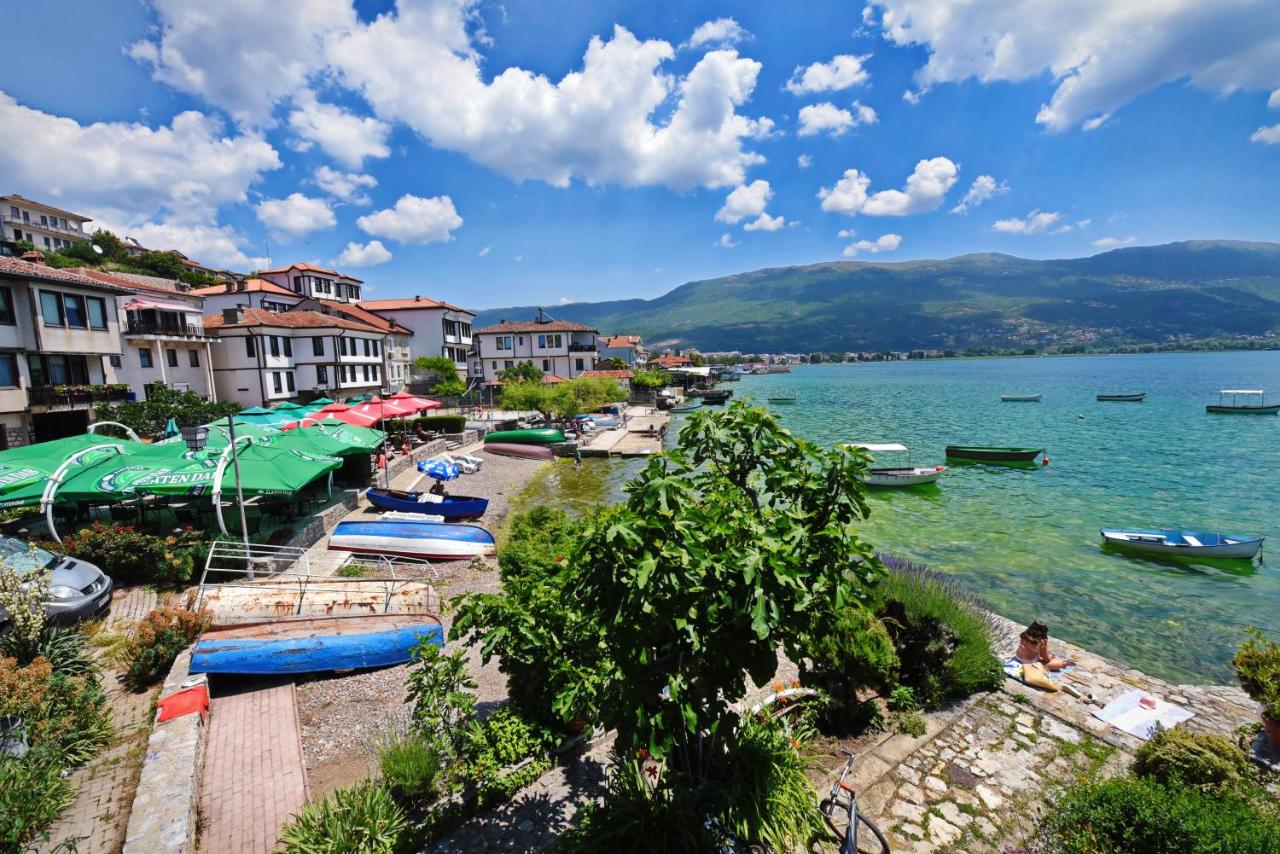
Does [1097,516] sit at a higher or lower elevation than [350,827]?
lower

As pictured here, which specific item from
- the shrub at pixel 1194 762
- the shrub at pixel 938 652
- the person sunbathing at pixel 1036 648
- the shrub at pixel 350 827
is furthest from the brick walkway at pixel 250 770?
the person sunbathing at pixel 1036 648

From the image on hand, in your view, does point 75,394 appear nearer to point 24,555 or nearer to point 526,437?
point 24,555

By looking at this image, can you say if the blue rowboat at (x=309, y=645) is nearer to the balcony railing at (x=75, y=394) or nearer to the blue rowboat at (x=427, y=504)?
the blue rowboat at (x=427, y=504)

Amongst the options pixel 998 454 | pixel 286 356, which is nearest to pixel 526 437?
pixel 286 356

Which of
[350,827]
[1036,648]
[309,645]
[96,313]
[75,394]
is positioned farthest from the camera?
[96,313]

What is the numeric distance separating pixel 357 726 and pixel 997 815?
28.4 feet

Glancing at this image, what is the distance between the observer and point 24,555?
35.8 ft

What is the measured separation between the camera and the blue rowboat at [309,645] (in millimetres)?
9227

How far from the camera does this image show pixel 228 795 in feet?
22.4

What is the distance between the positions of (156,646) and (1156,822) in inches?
526

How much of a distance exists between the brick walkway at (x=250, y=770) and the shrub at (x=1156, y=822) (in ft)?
25.8

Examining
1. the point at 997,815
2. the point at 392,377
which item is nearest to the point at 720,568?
the point at 997,815

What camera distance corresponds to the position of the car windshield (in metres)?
10.4

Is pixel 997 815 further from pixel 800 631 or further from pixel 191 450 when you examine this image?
pixel 191 450
